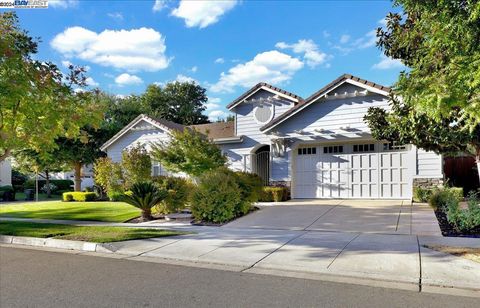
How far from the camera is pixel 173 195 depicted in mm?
14430

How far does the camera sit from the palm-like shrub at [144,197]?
44.4 feet

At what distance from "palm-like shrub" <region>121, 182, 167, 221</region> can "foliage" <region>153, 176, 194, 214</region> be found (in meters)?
0.56

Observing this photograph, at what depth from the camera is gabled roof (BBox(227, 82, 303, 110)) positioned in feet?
63.3

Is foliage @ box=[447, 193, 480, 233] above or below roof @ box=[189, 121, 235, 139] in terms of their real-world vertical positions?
below

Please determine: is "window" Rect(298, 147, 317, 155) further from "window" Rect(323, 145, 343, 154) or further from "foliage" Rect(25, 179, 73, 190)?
"foliage" Rect(25, 179, 73, 190)

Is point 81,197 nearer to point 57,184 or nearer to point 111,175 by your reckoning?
point 111,175

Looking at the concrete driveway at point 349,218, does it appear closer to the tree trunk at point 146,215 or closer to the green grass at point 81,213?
the tree trunk at point 146,215

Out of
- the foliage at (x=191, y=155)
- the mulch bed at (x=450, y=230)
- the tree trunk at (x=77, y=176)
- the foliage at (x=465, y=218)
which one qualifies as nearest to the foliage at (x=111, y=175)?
the foliage at (x=191, y=155)

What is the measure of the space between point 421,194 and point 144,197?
425 inches

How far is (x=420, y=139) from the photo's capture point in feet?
33.1

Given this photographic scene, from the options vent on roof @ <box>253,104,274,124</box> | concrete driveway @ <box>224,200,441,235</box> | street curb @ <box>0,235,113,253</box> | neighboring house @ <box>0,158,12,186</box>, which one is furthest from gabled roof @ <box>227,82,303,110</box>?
neighboring house @ <box>0,158,12,186</box>

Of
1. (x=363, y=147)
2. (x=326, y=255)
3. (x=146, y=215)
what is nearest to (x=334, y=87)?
(x=363, y=147)

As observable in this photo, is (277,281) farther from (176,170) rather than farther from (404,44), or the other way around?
(176,170)

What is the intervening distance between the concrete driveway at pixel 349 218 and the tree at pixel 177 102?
107ft
